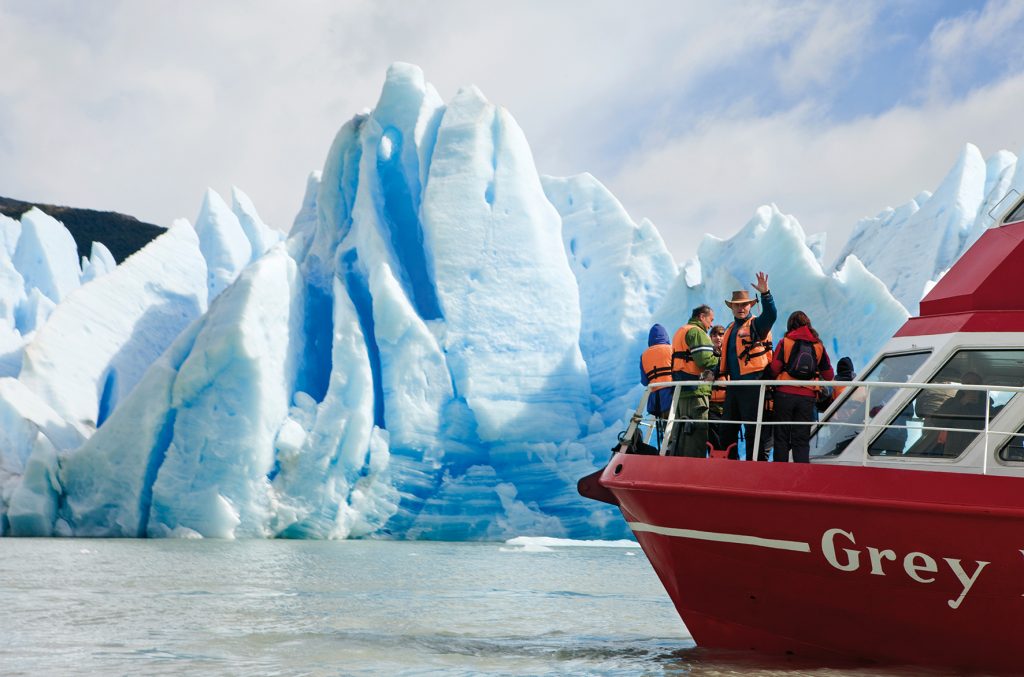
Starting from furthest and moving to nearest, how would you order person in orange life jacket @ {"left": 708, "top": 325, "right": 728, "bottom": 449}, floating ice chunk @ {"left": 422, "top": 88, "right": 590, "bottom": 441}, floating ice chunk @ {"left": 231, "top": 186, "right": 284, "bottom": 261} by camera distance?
1. floating ice chunk @ {"left": 231, "top": 186, "right": 284, "bottom": 261}
2. floating ice chunk @ {"left": 422, "top": 88, "right": 590, "bottom": 441}
3. person in orange life jacket @ {"left": 708, "top": 325, "right": 728, "bottom": 449}

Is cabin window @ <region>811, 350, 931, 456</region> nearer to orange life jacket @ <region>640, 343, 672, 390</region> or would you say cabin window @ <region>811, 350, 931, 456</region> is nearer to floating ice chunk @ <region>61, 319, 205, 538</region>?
orange life jacket @ <region>640, 343, 672, 390</region>

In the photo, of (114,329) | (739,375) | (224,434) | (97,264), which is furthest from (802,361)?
(97,264)

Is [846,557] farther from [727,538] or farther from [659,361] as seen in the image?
[659,361]

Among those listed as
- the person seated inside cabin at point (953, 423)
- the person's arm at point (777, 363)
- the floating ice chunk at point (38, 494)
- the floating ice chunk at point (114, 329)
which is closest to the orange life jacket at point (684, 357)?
the person's arm at point (777, 363)

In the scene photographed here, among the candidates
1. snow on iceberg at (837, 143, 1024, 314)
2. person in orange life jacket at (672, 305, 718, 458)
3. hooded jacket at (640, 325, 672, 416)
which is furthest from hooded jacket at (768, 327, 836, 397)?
snow on iceberg at (837, 143, 1024, 314)

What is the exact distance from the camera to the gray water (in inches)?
215

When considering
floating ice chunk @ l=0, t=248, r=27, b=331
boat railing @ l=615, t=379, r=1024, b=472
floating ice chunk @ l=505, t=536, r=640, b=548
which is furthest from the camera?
floating ice chunk @ l=0, t=248, r=27, b=331

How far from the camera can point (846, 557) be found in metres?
5.00

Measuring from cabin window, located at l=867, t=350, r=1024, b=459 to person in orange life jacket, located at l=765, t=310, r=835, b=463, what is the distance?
36cm

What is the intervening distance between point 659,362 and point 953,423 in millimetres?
1825

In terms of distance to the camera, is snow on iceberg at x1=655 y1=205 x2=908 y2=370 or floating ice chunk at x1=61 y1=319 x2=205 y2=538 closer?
snow on iceberg at x1=655 y1=205 x2=908 y2=370

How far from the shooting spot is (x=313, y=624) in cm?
715

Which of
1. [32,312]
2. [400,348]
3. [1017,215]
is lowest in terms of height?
[400,348]

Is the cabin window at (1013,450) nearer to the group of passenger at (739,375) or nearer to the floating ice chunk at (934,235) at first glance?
the group of passenger at (739,375)
